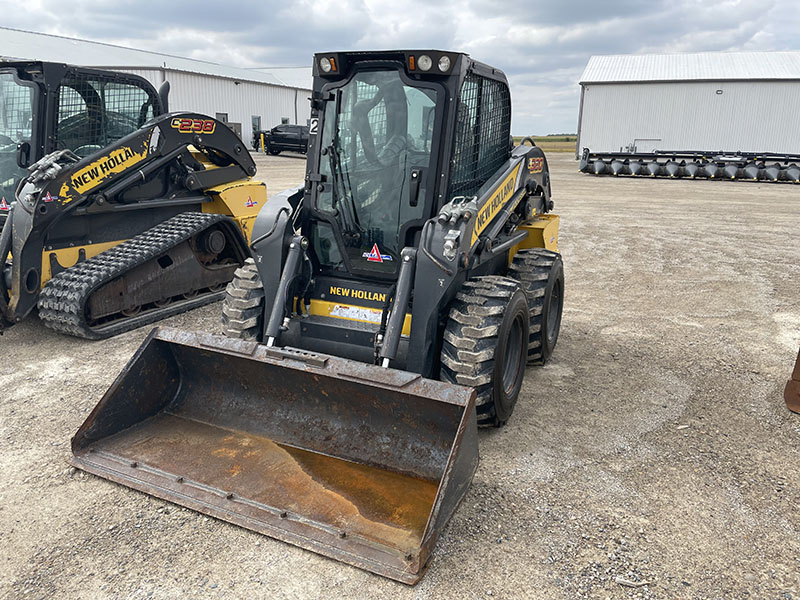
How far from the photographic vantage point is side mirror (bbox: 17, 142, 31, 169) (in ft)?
21.2

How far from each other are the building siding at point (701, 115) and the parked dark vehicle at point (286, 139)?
1547 centimetres

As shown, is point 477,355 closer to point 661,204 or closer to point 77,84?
point 77,84

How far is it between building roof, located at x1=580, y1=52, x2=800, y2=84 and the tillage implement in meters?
30.5

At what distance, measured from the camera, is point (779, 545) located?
319 centimetres

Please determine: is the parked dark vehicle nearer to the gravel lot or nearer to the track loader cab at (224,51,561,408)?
the gravel lot

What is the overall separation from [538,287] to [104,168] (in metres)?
4.37

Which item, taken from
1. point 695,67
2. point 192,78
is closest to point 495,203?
point 192,78

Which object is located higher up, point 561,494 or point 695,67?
point 695,67

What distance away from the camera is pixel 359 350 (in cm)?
432

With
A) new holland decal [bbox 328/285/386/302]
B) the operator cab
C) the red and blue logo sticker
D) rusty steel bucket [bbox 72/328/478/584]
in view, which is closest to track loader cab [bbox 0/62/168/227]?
the operator cab

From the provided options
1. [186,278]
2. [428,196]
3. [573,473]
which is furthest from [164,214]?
[573,473]

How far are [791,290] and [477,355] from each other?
624 cm

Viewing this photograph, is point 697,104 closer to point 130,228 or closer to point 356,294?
point 130,228

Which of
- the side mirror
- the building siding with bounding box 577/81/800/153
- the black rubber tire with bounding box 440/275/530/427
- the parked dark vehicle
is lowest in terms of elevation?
the black rubber tire with bounding box 440/275/530/427
